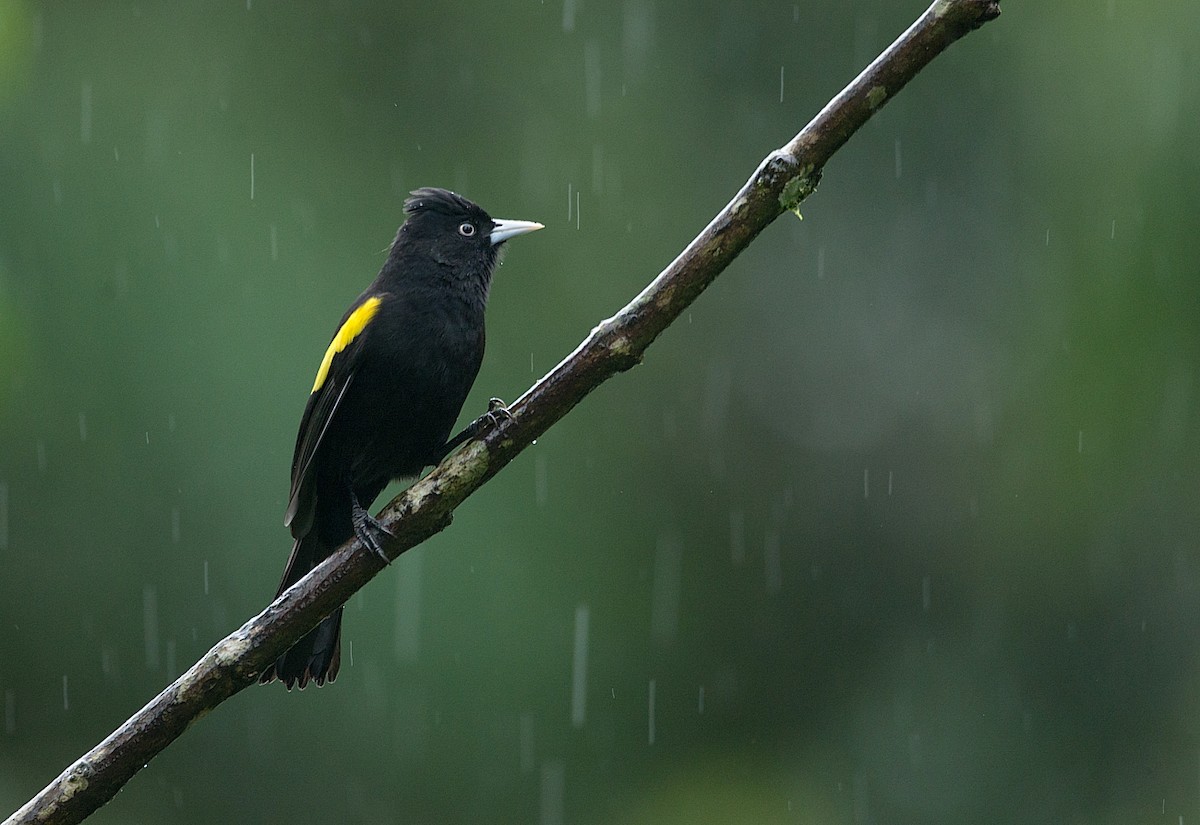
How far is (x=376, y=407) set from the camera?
4168mm

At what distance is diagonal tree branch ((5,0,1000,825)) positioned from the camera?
272 cm

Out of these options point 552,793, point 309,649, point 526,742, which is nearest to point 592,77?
point 526,742

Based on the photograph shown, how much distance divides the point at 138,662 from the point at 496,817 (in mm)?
2610

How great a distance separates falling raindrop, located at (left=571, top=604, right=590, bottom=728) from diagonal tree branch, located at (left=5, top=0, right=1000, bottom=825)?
22.6 feet

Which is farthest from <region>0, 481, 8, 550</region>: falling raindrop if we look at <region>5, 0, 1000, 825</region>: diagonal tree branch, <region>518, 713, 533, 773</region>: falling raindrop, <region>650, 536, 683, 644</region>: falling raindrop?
<region>5, 0, 1000, 825</region>: diagonal tree branch

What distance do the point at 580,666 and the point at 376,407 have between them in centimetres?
633

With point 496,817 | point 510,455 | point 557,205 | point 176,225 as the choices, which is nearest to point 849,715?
point 496,817

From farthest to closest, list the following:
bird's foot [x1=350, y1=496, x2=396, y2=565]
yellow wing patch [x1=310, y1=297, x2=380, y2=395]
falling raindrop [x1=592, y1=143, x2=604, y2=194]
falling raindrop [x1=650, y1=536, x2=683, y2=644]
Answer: falling raindrop [x1=592, y1=143, x2=604, y2=194]
falling raindrop [x1=650, y1=536, x2=683, y2=644]
yellow wing patch [x1=310, y1=297, x2=380, y2=395]
bird's foot [x1=350, y1=496, x2=396, y2=565]

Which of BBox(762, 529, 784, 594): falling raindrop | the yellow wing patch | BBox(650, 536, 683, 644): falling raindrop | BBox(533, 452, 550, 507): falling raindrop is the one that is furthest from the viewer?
BBox(762, 529, 784, 594): falling raindrop

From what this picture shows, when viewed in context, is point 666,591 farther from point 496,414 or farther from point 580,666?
point 496,414

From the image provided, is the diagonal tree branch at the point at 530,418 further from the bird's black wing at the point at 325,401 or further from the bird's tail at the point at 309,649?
the bird's tail at the point at 309,649

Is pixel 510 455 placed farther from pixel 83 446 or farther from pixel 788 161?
pixel 83 446

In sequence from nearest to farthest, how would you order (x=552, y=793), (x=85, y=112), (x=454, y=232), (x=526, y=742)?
(x=454, y=232) → (x=526, y=742) → (x=552, y=793) → (x=85, y=112)

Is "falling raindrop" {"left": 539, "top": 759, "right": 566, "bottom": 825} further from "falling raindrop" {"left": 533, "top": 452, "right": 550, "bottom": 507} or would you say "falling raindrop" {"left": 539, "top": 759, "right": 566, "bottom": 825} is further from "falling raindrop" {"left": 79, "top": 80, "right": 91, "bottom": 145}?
"falling raindrop" {"left": 79, "top": 80, "right": 91, "bottom": 145}
